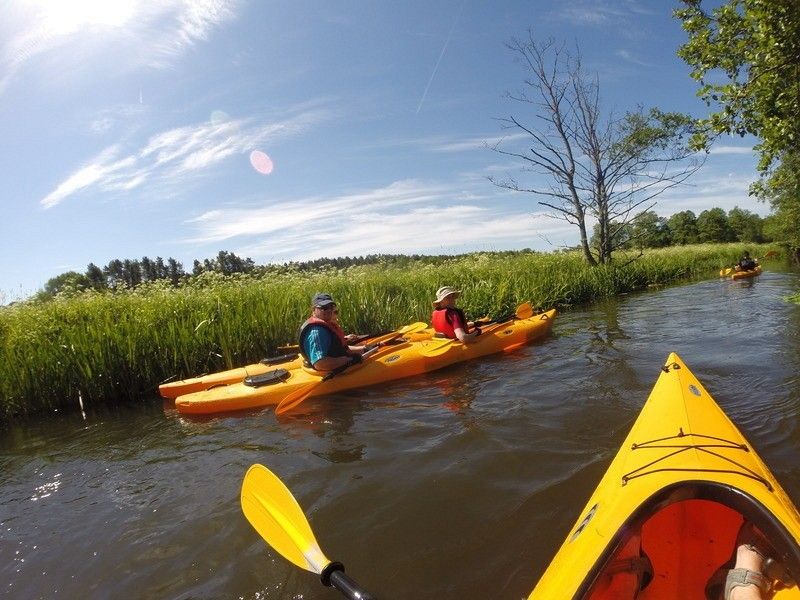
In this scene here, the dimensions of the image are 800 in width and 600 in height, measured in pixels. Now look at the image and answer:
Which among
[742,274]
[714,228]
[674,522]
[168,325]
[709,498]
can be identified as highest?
[714,228]

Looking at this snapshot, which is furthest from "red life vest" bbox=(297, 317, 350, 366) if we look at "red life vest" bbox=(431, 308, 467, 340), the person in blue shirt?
"red life vest" bbox=(431, 308, 467, 340)

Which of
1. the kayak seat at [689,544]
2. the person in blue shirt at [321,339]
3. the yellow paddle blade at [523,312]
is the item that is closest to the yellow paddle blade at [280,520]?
the kayak seat at [689,544]

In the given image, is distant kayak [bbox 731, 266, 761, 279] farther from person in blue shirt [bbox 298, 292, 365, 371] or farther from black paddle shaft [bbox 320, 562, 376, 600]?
black paddle shaft [bbox 320, 562, 376, 600]

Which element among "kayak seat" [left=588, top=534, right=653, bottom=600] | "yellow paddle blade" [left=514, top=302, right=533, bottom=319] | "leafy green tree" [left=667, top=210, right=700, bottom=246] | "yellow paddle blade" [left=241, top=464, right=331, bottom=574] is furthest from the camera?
"leafy green tree" [left=667, top=210, right=700, bottom=246]

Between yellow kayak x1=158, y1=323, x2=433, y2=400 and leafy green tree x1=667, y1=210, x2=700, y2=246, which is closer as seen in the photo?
yellow kayak x1=158, y1=323, x2=433, y2=400

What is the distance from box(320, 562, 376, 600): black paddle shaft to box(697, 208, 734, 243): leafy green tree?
230 feet

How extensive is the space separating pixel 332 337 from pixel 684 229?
7177 centimetres

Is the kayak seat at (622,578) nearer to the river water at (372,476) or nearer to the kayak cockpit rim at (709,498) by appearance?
the kayak cockpit rim at (709,498)

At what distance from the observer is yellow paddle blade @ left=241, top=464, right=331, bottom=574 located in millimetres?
2244

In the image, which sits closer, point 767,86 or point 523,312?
point 767,86

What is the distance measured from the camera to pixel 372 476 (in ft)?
11.2

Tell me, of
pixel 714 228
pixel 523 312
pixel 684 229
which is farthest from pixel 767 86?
pixel 684 229

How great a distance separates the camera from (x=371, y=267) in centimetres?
1293

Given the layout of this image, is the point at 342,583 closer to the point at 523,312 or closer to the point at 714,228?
the point at 523,312
